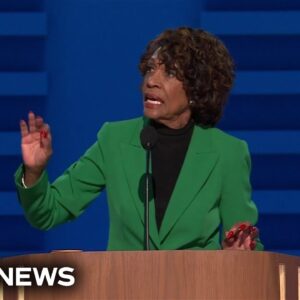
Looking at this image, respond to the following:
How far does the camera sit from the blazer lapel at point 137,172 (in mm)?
2439

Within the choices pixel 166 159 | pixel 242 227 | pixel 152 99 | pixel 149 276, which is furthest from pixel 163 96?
pixel 149 276

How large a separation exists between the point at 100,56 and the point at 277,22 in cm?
51

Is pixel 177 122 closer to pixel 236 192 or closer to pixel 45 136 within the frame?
pixel 236 192

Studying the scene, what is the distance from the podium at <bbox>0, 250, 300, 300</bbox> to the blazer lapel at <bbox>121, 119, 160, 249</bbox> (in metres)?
0.48

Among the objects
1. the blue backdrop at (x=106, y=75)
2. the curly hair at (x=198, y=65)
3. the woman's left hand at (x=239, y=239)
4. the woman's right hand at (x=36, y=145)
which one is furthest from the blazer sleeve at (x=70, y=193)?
the blue backdrop at (x=106, y=75)

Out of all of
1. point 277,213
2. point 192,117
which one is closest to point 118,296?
point 192,117

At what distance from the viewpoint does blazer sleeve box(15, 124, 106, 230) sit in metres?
2.44

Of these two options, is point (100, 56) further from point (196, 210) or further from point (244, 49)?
point (196, 210)

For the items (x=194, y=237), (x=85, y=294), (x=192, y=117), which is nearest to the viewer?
(x=85, y=294)

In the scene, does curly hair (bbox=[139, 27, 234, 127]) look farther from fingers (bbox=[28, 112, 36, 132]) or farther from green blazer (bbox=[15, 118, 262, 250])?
fingers (bbox=[28, 112, 36, 132])

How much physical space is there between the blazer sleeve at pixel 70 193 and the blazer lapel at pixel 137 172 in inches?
2.6

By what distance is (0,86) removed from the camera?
3361 millimetres

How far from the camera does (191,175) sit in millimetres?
2521

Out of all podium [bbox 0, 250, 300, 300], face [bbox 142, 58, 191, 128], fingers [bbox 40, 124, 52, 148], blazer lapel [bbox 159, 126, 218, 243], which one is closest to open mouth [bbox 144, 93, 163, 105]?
face [bbox 142, 58, 191, 128]
